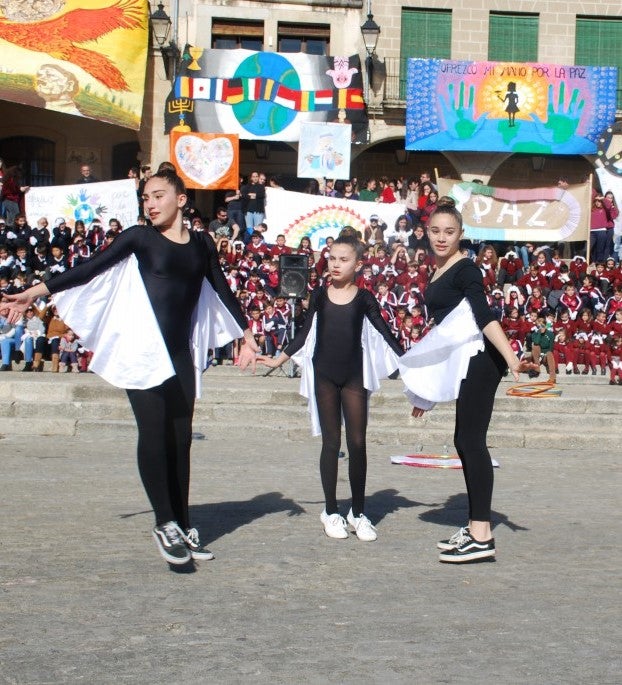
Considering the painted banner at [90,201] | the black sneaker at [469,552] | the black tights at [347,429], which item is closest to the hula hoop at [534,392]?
the black tights at [347,429]

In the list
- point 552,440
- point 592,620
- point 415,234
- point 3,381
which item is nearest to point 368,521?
point 592,620

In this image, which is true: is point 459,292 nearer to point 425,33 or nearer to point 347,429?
point 347,429

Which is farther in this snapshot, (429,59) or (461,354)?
(429,59)

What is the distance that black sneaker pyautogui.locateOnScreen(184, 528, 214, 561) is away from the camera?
6203mm

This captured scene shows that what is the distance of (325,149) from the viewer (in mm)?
24828

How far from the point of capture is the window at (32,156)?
1158 inches

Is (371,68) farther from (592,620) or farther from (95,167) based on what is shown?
(592,620)

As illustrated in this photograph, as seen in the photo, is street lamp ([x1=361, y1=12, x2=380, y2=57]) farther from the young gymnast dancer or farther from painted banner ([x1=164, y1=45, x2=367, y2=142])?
the young gymnast dancer

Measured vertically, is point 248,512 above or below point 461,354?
below

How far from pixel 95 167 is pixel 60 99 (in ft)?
14.0

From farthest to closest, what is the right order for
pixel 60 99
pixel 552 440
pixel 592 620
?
1. pixel 60 99
2. pixel 552 440
3. pixel 592 620

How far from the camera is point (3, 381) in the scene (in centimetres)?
1323

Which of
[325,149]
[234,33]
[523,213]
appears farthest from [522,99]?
[234,33]

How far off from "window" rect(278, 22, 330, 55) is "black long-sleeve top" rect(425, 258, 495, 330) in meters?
22.6
